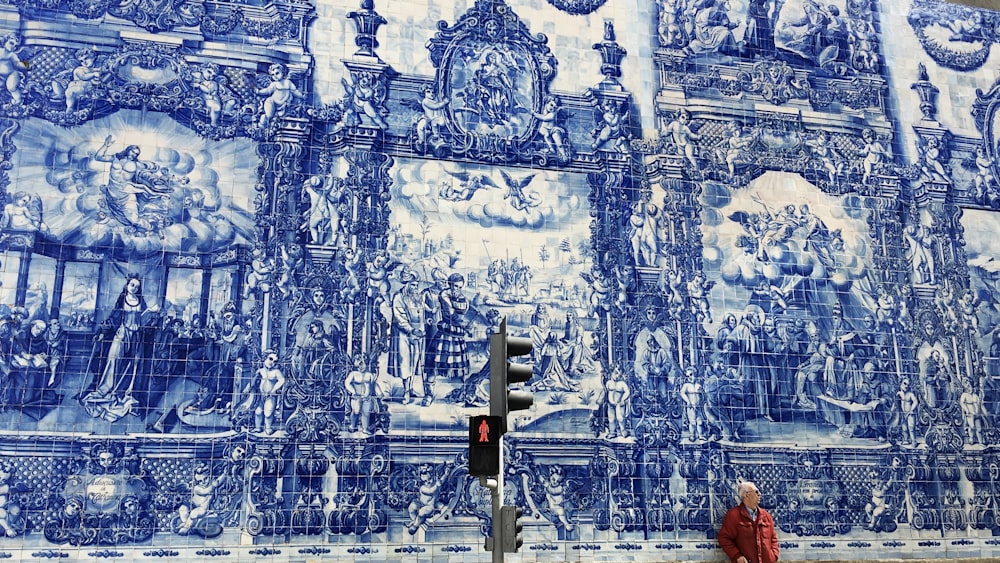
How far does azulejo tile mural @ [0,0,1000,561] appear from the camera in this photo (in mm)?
8438

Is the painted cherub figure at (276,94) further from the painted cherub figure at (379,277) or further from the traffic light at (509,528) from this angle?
the traffic light at (509,528)

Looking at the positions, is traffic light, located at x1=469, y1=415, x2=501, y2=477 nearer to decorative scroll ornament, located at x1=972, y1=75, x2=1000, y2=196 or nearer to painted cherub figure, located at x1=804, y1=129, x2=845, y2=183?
painted cherub figure, located at x1=804, y1=129, x2=845, y2=183

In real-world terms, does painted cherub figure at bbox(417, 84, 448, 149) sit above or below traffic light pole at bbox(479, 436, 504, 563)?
above

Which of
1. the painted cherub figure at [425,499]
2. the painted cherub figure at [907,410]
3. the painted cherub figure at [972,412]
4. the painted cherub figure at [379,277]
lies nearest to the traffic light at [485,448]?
the painted cherub figure at [425,499]

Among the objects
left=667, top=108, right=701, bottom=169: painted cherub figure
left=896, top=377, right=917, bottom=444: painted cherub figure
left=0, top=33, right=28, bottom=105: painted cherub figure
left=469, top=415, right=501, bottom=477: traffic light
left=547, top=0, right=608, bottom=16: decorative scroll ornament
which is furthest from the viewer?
left=547, top=0, right=608, bottom=16: decorative scroll ornament

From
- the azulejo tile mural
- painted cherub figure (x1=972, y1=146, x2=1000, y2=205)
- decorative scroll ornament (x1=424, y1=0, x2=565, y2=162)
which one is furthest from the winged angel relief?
painted cherub figure (x1=972, y1=146, x2=1000, y2=205)

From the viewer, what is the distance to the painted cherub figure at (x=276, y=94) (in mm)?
9336

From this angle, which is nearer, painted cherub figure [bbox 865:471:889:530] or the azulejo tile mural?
the azulejo tile mural

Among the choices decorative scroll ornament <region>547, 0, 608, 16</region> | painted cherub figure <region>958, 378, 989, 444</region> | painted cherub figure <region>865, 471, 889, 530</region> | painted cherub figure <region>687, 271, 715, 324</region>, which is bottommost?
painted cherub figure <region>865, 471, 889, 530</region>

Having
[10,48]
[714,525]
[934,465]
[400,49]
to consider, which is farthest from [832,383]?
[10,48]

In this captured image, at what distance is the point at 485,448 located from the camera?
6.29 metres

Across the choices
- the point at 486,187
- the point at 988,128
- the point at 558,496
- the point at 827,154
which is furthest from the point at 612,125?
the point at 988,128

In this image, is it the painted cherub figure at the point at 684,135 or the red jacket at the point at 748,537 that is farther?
the painted cherub figure at the point at 684,135

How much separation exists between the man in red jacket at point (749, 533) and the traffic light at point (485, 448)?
357 centimetres
